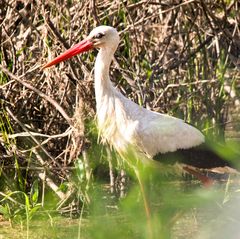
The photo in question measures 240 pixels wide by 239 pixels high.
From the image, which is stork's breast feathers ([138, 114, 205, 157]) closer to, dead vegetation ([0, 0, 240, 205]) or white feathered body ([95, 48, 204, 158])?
white feathered body ([95, 48, 204, 158])

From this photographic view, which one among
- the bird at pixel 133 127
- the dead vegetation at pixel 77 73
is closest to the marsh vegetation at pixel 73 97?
the dead vegetation at pixel 77 73

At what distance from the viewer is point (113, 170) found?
582cm

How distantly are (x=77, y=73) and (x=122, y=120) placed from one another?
82 cm

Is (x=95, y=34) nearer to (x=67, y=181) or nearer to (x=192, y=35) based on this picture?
(x=67, y=181)

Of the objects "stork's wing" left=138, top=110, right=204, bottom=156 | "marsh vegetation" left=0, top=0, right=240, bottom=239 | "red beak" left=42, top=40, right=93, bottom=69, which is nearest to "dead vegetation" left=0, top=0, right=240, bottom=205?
"marsh vegetation" left=0, top=0, right=240, bottom=239

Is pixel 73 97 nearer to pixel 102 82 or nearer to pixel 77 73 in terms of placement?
pixel 77 73

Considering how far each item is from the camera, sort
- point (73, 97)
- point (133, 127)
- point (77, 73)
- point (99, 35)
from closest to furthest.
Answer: point (133, 127), point (99, 35), point (77, 73), point (73, 97)

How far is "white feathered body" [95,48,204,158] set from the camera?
489 centimetres

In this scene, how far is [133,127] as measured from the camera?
4879 millimetres

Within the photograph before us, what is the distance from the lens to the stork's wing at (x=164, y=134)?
4898 mm

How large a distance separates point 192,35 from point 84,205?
8.28ft

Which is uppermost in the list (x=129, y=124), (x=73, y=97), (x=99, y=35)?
(x=99, y=35)

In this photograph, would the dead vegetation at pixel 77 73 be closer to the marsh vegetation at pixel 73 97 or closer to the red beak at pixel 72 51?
the marsh vegetation at pixel 73 97

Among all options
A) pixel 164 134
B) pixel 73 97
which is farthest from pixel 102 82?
pixel 73 97
